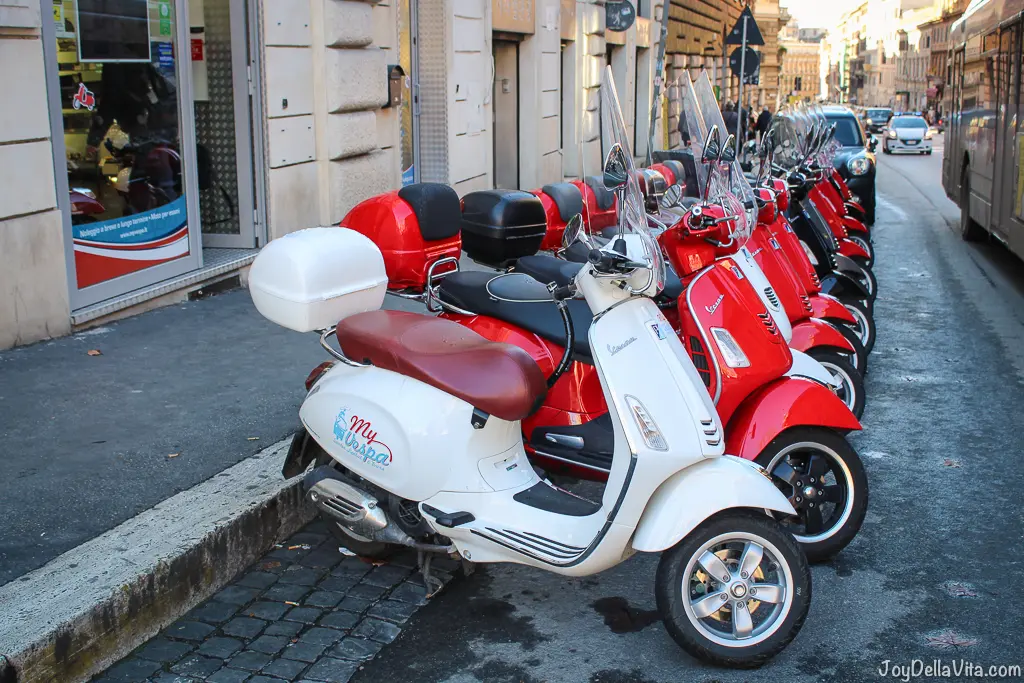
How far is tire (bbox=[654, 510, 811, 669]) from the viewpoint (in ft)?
10.5

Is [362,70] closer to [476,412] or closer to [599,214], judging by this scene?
[599,214]

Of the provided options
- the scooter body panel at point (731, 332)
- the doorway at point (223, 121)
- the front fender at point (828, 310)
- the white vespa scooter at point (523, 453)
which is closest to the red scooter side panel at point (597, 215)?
the scooter body panel at point (731, 332)

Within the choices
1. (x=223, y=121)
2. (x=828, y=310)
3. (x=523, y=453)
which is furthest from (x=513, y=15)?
(x=523, y=453)

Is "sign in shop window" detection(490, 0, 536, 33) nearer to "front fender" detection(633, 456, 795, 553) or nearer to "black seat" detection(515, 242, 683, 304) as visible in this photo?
"black seat" detection(515, 242, 683, 304)

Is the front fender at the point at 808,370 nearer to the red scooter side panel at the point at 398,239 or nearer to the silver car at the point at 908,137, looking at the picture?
the red scooter side panel at the point at 398,239

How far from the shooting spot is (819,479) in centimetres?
397

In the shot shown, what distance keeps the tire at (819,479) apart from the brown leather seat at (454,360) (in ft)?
3.04

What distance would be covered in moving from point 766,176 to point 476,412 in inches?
171

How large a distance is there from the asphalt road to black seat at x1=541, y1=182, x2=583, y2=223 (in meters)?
1.71

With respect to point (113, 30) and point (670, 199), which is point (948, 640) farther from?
point (113, 30)

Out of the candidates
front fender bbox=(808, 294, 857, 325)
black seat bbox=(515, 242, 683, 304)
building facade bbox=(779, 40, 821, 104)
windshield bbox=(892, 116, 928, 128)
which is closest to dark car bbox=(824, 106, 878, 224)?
front fender bbox=(808, 294, 857, 325)

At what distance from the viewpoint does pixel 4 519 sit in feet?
12.3

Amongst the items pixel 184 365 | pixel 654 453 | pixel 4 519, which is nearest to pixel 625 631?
pixel 654 453

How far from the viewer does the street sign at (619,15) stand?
18516mm
